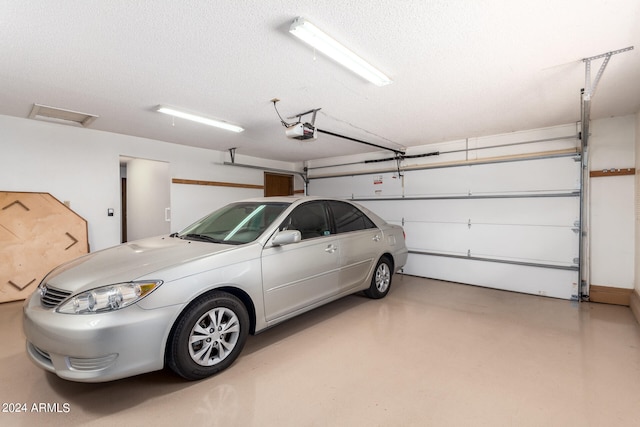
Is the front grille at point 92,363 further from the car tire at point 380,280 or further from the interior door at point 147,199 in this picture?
the interior door at point 147,199

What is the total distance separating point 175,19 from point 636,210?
548 cm

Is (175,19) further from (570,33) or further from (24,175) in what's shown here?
(24,175)

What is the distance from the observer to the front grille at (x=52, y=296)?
1910 mm

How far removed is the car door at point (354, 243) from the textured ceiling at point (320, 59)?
1.30 metres

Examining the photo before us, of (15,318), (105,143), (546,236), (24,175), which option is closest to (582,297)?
(546,236)

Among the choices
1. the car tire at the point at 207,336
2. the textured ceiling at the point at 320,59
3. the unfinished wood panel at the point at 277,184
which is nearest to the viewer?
the textured ceiling at the point at 320,59

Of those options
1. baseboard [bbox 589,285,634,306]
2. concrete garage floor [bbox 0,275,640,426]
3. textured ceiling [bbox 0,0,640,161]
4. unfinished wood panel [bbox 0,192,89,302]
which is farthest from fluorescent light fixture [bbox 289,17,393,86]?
unfinished wood panel [bbox 0,192,89,302]

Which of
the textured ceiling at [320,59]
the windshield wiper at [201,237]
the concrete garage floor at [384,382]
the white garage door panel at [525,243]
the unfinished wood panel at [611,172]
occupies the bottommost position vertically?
the concrete garage floor at [384,382]

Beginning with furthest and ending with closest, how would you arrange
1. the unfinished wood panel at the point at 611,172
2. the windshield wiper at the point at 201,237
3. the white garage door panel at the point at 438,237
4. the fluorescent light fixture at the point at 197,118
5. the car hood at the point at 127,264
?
the white garage door panel at the point at 438,237 < the unfinished wood panel at the point at 611,172 < the fluorescent light fixture at the point at 197,118 < the windshield wiper at the point at 201,237 < the car hood at the point at 127,264

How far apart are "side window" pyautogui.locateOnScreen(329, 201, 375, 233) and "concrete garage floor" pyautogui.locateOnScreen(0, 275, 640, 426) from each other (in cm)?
108

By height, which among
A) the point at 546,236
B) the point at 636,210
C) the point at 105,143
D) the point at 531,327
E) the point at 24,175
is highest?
the point at 105,143

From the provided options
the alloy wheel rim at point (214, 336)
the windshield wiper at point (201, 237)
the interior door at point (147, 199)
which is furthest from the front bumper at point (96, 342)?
the interior door at point (147, 199)

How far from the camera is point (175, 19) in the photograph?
1.91 metres

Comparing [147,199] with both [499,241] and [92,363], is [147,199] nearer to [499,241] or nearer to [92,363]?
[92,363]
